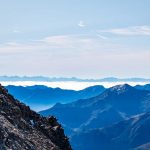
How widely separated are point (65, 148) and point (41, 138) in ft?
18.9

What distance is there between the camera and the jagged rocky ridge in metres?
32.7

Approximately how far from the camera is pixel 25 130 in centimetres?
3728

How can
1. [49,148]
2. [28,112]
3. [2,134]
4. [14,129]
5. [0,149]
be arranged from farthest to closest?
[28,112] < [49,148] < [14,129] < [2,134] < [0,149]

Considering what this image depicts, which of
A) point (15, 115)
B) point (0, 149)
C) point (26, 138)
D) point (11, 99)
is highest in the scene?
point (11, 99)

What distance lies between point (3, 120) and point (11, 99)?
8100 millimetres

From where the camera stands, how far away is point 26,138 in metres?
35.0

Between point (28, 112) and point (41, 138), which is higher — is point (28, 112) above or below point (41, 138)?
above

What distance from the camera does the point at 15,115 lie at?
38.8 meters

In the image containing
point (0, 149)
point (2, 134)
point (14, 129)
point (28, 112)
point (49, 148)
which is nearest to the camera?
point (0, 149)

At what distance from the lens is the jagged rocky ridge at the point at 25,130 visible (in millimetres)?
32688

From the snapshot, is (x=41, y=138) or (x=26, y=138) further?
(x=41, y=138)

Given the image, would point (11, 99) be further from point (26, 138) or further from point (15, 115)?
point (26, 138)

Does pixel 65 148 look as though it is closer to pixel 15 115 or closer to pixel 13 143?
pixel 15 115

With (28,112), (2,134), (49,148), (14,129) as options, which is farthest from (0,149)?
(28,112)
